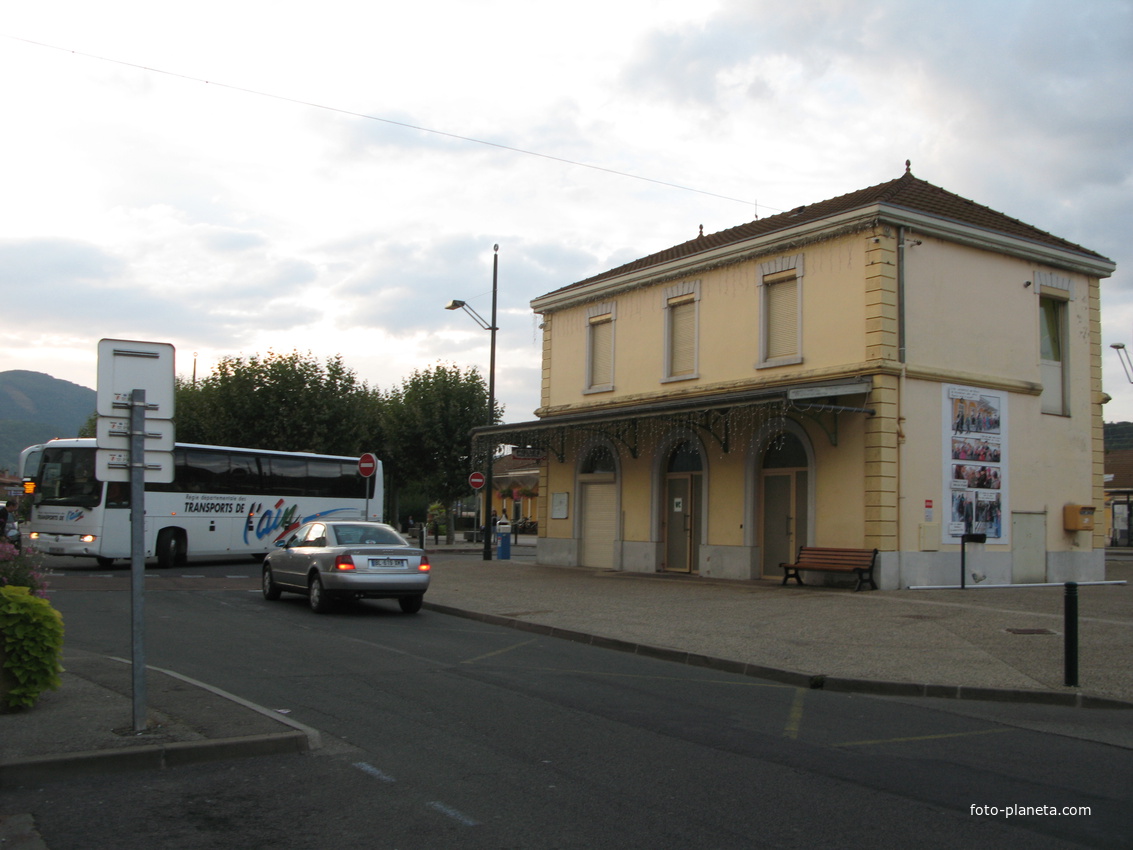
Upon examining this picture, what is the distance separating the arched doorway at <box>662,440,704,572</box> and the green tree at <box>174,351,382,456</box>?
2436 centimetres

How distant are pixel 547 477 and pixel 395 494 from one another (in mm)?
25062

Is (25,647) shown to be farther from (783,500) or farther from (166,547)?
(166,547)

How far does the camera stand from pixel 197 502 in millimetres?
26938

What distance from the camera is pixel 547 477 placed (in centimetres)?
2878

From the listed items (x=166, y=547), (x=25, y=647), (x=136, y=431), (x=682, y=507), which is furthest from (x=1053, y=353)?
(x=166, y=547)

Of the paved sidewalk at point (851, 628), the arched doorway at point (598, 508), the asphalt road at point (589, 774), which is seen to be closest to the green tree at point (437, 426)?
the arched doorway at point (598, 508)

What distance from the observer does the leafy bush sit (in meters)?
7.23

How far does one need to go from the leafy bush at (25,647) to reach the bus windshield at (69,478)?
1808cm

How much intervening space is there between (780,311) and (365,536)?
1072 cm

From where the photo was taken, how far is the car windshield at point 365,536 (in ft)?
53.1

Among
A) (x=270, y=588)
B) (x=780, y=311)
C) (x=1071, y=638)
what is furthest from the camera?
(x=780, y=311)

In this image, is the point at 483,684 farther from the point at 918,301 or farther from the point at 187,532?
the point at 187,532

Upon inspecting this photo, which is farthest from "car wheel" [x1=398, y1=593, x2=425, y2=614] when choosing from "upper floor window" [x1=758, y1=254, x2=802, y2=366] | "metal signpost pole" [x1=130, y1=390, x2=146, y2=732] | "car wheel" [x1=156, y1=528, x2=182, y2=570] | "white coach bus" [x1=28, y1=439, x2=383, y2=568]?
"car wheel" [x1=156, y1=528, x2=182, y2=570]

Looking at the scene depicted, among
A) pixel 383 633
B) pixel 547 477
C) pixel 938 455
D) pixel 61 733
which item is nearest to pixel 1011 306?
pixel 938 455
